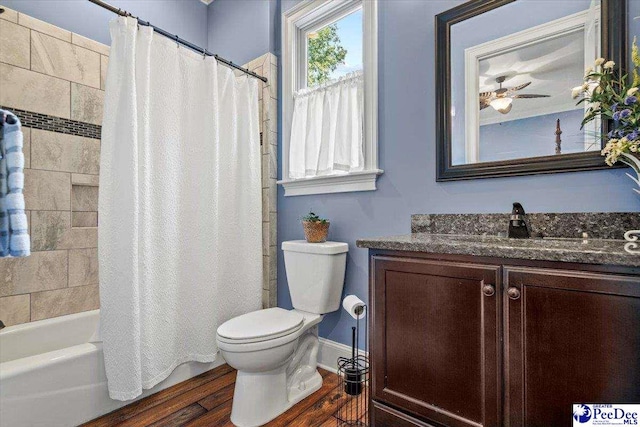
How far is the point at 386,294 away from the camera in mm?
1211

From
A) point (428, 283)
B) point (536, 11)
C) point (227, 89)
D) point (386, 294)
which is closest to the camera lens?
point (428, 283)

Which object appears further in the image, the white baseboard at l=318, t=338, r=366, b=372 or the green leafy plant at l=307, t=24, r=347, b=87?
the green leafy plant at l=307, t=24, r=347, b=87

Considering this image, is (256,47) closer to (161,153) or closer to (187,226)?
(161,153)

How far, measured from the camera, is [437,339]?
3.55 ft

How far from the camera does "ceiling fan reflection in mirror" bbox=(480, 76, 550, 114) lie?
4.62ft

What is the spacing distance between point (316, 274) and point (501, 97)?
129 centimetres

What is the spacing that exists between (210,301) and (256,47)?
1.96 metres

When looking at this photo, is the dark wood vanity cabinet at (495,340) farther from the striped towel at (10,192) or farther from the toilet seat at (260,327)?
the striped towel at (10,192)

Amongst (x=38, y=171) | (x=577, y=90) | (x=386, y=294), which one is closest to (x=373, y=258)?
(x=386, y=294)

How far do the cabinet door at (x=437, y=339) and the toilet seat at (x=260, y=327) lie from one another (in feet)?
1.63

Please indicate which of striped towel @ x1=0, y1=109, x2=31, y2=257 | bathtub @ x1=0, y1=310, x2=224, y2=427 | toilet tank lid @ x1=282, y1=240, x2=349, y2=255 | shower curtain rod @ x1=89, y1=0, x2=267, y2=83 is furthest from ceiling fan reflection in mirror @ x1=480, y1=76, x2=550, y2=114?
bathtub @ x1=0, y1=310, x2=224, y2=427

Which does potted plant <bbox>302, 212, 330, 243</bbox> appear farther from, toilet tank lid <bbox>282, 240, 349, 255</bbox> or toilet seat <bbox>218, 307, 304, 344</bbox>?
toilet seat <bbox>218, 307, 304, 344</bbox>

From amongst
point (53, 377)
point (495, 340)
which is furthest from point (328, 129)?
point (53, 377)
